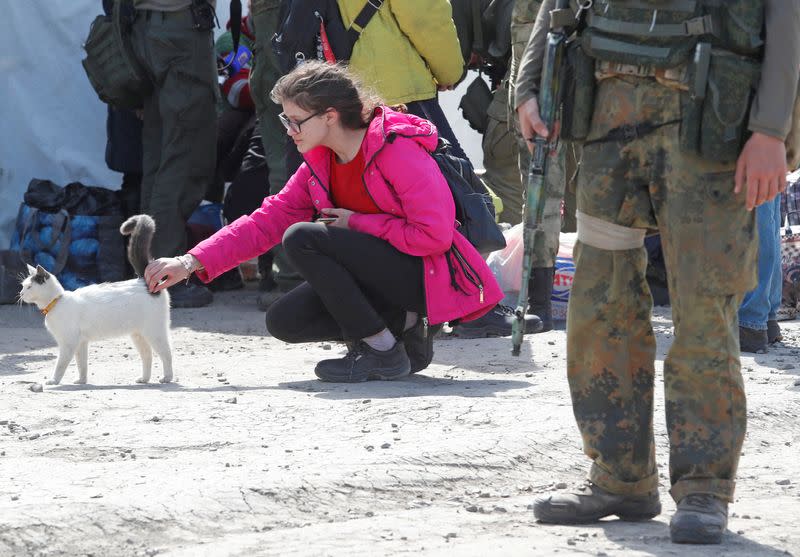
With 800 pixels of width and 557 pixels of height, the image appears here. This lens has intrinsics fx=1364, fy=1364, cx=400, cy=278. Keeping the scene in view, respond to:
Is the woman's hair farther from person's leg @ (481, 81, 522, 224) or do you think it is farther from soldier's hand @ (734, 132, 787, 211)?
person's leg @ (481, 81, 522, 224)

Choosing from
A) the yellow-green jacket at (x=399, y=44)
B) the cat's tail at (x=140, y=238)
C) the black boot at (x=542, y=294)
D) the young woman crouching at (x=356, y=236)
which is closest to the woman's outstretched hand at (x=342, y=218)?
the young woman crouching at (x=356, y=236)

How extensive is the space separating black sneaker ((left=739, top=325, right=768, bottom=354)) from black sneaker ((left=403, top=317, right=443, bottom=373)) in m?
1.45

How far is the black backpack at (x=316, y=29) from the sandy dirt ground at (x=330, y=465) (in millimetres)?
1334

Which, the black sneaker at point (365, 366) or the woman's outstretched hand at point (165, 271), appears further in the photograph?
the black sneaker at point (365, 366)

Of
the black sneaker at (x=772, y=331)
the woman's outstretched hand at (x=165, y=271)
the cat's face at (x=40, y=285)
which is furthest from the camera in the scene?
the black sneaker at (x=772, y=331)

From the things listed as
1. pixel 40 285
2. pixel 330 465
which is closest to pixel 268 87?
pixel 40 285

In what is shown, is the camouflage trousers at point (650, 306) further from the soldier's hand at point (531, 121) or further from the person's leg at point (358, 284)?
the person's leg at point (358, 284)

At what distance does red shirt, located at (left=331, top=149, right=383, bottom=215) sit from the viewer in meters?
4.75

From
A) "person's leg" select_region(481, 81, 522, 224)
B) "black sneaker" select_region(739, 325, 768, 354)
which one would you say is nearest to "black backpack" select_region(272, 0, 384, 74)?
"person's leg" select_region(481, 81, 522, 224)

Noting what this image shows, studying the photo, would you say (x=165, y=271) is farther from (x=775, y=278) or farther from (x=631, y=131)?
(x=775, y=278)

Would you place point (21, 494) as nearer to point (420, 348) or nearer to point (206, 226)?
point (420, 348)

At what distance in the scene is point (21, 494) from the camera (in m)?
3.20

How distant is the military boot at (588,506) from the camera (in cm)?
310

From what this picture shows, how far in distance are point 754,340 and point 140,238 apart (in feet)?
8.34
